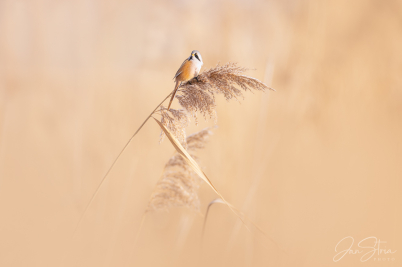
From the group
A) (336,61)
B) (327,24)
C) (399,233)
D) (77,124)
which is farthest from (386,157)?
(77,124)

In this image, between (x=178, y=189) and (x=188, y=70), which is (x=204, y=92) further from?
(x=178, y=189)

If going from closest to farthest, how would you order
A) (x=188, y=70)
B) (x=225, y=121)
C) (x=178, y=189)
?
(x=188, y=70) < (x=178, y=189) < (x=225, y=121)

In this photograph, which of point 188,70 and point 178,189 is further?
point 178,189

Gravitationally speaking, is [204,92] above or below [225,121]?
below

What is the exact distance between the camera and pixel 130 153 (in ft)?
6.91

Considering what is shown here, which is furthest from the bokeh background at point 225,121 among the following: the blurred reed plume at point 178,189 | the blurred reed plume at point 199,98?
the blurred reed plume at point 199,98

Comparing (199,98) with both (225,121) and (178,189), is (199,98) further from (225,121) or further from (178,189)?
(225,121)

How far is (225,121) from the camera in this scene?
2.12 meters

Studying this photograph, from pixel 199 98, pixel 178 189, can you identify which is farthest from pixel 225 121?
pixel 199 98

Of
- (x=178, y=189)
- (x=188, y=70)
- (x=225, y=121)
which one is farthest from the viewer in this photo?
(x=225, y=121)

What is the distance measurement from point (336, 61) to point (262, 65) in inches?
27.7

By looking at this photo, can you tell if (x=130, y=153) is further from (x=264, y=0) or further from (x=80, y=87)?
(x=264, y=0)

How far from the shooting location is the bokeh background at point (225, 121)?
71.4 inches

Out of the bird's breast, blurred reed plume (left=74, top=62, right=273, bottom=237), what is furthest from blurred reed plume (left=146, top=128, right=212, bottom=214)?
the bird's breast
